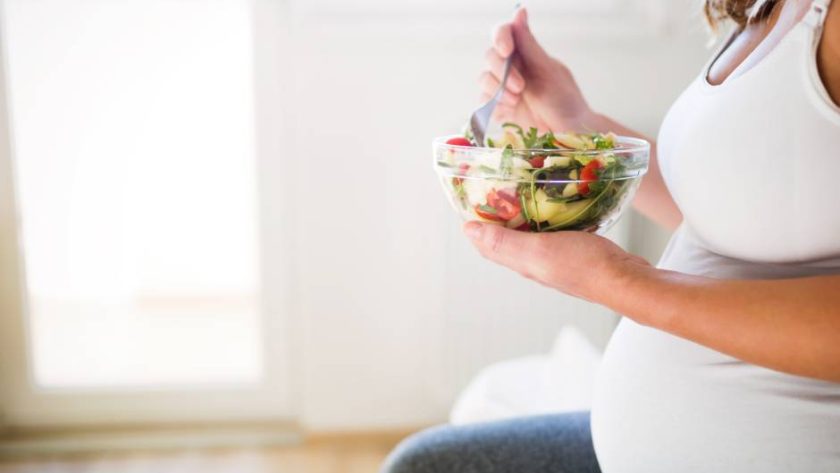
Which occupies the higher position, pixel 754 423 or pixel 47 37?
pixel 47 37

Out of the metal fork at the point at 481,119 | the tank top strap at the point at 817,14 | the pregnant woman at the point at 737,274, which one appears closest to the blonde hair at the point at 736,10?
the pregnant woman at the point at 737,274

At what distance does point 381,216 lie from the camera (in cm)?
187

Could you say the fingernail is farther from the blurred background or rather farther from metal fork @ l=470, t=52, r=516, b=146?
the blurred background

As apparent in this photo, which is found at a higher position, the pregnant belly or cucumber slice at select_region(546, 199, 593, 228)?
cucumber slice at select_region(546, 199, 593, 228)

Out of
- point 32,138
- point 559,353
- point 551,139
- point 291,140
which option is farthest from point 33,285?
point 551,139

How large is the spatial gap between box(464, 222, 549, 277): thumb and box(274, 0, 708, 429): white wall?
111 centimetres

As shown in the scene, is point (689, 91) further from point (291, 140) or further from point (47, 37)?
point (47, 37)

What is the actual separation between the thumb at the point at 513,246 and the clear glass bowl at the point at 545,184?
0.02m

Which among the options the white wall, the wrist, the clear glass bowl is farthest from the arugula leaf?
the white wall

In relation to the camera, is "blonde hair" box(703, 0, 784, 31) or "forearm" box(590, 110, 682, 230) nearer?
"blonde hair" box(703, 0, 784, 31)

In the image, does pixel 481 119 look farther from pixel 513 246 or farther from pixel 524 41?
pixel 513 246

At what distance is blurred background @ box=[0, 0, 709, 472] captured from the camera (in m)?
1.78

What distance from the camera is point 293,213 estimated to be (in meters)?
1.88

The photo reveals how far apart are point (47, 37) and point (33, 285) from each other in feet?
2.15
